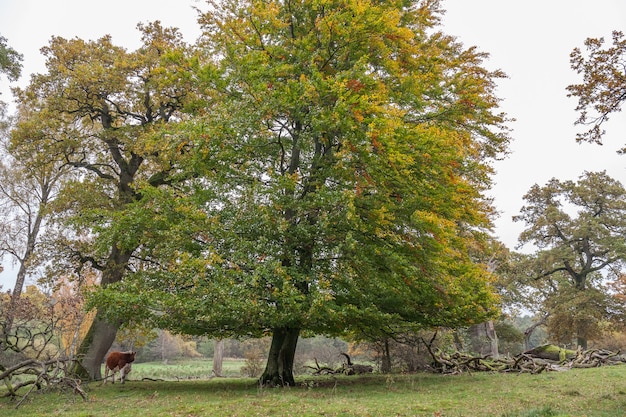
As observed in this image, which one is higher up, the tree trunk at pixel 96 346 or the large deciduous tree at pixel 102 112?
the large deciduous tree at pixel 102 112

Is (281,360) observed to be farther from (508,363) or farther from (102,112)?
(102,112)

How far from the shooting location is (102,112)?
52.3 ft

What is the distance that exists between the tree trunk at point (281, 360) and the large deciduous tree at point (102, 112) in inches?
237

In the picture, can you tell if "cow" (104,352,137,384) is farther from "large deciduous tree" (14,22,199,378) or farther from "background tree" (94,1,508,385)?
"background tree" (94,1,508,385)

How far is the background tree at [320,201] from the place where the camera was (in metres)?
9.93

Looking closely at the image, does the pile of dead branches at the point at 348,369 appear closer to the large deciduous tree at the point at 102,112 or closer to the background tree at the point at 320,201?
the background tree at the point at 320,201

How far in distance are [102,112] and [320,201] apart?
35.3 feet

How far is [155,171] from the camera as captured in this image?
1769 centimetres

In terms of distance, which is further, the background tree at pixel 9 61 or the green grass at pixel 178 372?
the green grass at pixel 178 372

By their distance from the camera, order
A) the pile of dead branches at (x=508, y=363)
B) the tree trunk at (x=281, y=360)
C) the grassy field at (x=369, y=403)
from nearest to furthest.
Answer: the grassy field at (x=369, y=403)
the tree trunk at (x=281, y=360)
the pile of dead branches at (x=508, y=363)

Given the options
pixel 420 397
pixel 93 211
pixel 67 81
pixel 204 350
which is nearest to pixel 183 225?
pixel 93 211

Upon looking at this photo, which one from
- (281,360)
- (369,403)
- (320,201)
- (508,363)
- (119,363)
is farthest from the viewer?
(508,363)

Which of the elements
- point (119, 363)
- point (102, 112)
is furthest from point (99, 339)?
point (102, 112)

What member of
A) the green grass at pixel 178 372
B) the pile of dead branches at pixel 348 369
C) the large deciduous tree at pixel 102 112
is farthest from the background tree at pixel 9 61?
the pile of dead branches at pixel 348 369
